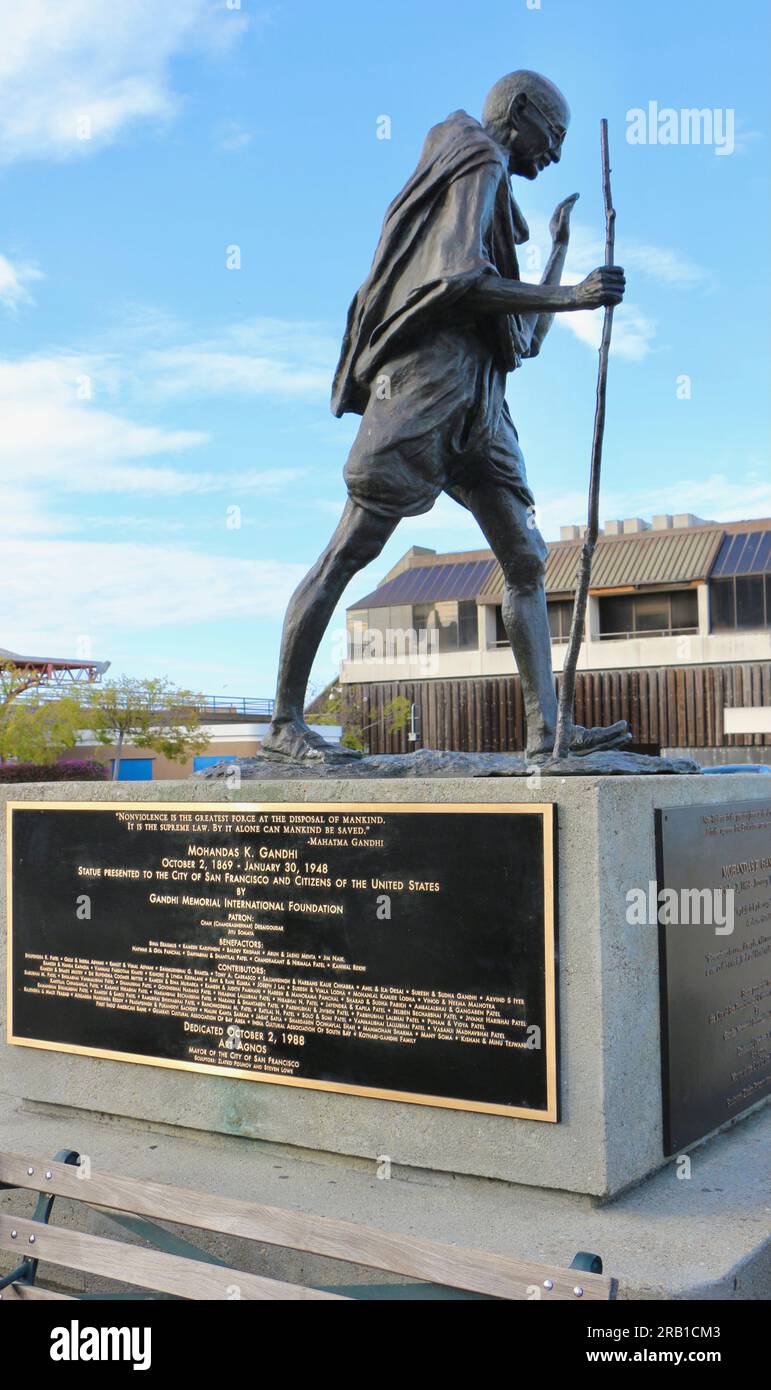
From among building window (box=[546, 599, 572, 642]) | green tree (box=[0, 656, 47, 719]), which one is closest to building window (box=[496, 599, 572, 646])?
building window (box=[546, 599, 572, 642])

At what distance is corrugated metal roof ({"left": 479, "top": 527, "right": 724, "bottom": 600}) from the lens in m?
47.9

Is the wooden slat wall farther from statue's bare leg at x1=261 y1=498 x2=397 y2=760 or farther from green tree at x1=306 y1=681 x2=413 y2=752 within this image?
statue's bare leg at x1=261 y1=498 x2=397 y2=760

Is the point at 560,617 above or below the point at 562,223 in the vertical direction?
above

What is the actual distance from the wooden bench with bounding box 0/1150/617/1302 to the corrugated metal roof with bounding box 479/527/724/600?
1737 inches

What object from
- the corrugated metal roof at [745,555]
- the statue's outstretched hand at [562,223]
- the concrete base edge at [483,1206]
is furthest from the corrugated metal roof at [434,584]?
the concrete base edge at [483,1206]

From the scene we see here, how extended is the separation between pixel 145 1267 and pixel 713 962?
2.22 m

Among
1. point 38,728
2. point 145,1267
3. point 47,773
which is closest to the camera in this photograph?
point 145,1267

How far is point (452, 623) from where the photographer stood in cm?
5256

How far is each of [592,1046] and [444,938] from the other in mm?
595

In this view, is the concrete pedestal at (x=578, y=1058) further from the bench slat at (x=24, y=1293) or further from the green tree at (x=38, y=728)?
the green tree at (x=38, y=728)

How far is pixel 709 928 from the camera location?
13.8ft

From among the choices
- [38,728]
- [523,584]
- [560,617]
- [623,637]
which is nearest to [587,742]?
[523,584]

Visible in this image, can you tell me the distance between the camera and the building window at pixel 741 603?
1806 inches

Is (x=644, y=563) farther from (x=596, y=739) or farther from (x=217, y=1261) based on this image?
(x=217, y=1261)
